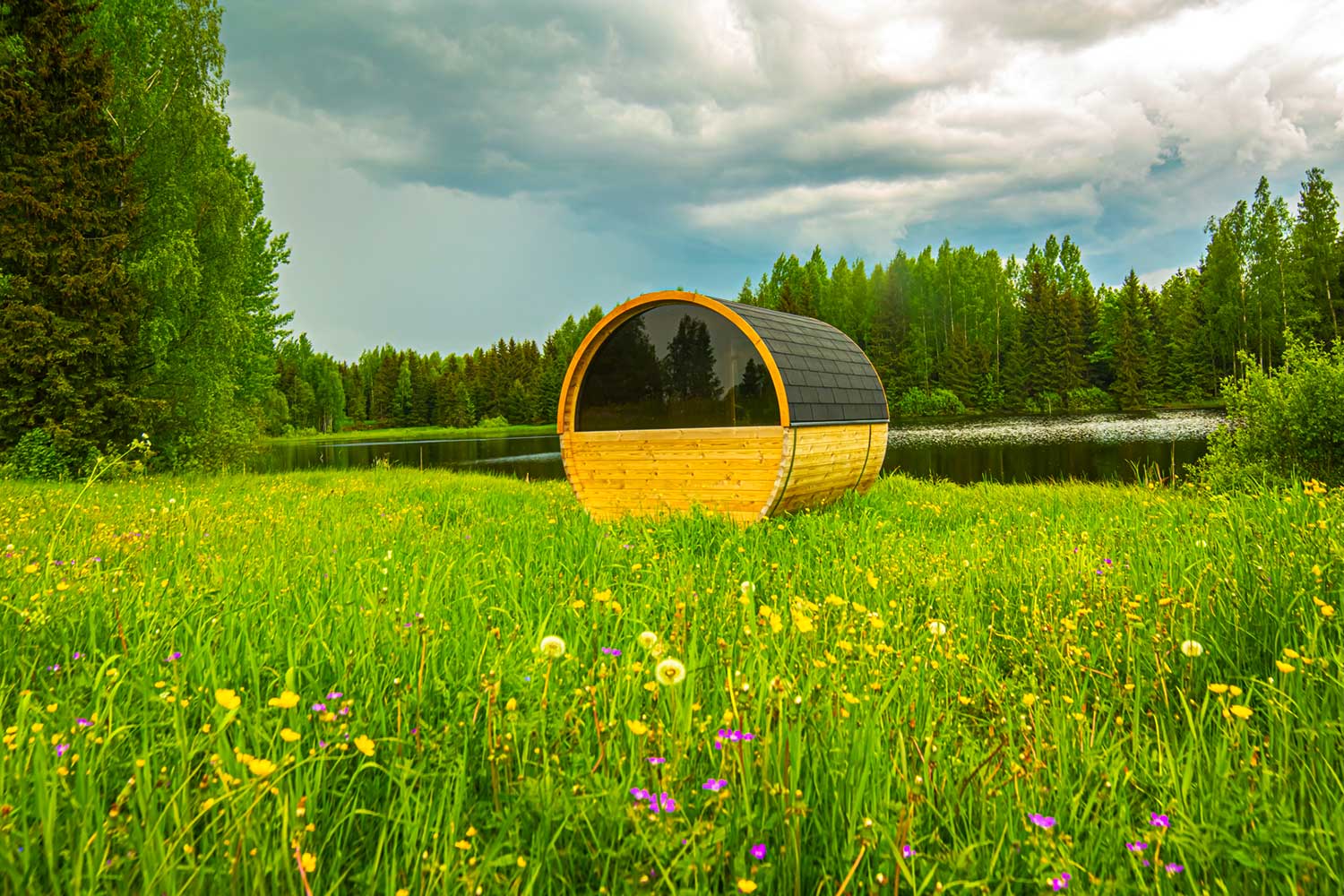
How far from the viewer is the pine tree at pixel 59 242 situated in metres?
14.9

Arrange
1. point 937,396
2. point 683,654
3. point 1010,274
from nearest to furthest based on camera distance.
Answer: point 683,654
point 937,396
point 1010,274

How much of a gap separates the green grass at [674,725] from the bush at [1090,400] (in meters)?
65.4

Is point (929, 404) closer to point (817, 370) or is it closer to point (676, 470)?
point (817, 370)

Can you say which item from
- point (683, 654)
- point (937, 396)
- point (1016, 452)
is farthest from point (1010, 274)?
point (683, 654)

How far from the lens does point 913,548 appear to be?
5.99 metres

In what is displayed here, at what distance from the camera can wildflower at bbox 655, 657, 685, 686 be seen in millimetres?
1574

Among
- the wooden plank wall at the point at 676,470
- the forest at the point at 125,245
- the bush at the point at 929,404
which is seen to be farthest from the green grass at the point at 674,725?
the bush at the point at 929,404

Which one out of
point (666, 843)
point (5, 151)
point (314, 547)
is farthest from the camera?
point (5, 151)

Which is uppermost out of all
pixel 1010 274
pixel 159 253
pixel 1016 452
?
pixel 1010 274

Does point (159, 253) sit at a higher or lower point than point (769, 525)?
higher

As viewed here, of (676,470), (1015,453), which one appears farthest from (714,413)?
(1015,453)

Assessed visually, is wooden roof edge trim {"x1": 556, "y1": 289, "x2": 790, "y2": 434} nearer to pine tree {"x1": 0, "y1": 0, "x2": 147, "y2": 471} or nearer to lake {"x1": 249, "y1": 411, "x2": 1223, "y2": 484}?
lake {"x1": 249, "y1": 411, "x2": 1223, "y2": 484}

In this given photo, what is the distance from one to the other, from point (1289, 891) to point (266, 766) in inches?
89.1

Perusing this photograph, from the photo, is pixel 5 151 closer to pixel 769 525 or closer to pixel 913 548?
pixel 769 525
